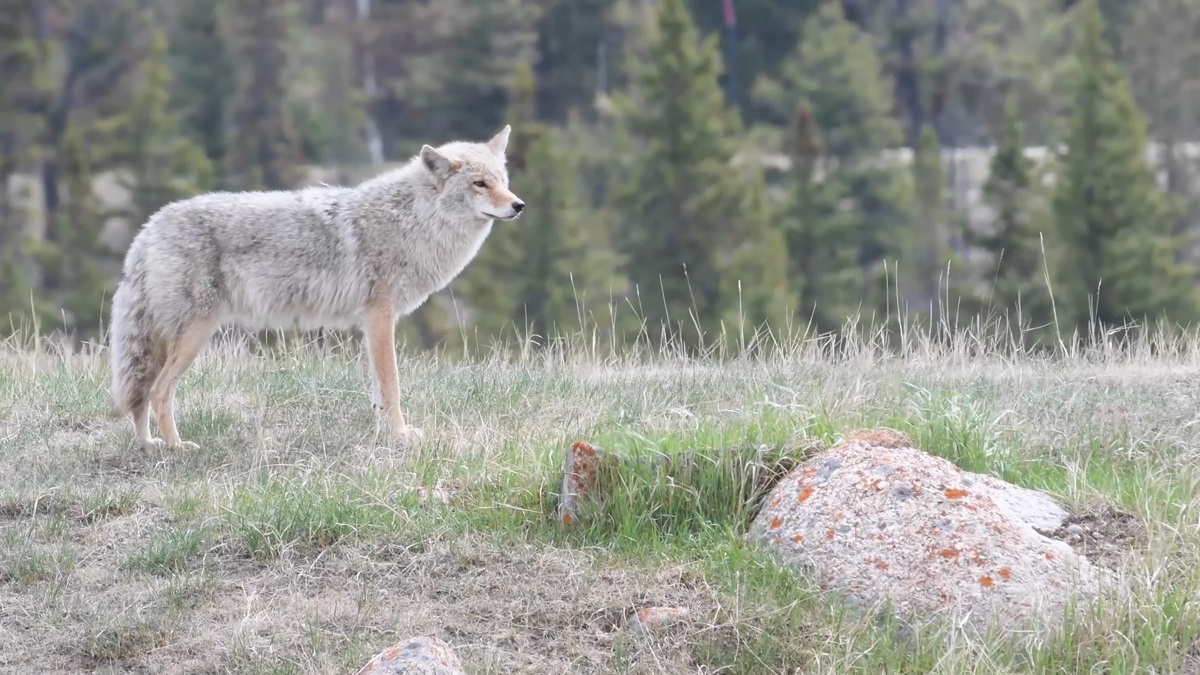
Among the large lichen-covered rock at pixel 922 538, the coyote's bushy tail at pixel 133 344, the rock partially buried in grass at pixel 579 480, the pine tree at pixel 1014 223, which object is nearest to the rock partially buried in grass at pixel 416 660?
the rock partially buried in grass at pixel 579 480

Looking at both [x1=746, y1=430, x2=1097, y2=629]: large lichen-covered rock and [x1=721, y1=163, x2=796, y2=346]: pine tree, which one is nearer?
[x1=746, y1=430, x2=1097, y2=629]: large lichen-covered rock

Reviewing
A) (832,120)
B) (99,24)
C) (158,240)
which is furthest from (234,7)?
(158,240)

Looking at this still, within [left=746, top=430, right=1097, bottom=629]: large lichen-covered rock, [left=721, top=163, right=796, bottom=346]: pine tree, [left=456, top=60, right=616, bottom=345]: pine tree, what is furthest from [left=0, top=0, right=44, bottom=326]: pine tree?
[left=746, top=430, right=1097, bottom=629]: large lichen-covered rock

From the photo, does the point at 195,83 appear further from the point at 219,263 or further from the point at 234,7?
the point at 219,263

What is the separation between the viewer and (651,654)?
180 inches

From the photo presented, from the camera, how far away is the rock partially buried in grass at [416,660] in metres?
4.09

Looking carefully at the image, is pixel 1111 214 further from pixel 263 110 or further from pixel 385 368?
pixel 385 368

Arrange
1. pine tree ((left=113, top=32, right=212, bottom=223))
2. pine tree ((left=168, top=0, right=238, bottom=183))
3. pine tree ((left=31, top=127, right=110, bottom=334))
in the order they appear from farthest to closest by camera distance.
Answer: pine tree ((left=168, top=0, right=238, bottom=183)), pine tree ((left=113, top=32, right=212, bottom=223)), pine tree ((left=31, top=127, right=110, bottom=334))

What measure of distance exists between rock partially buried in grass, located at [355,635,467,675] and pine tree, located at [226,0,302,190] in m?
37.3

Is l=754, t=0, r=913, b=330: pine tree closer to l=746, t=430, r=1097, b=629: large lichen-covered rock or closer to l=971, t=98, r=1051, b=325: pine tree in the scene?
l=971, t=98, r=1051, b=325: pine tree

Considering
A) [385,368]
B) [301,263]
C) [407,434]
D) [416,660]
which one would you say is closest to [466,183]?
[301,263]

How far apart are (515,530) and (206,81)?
40.9 meters

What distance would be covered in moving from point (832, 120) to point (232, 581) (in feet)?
139

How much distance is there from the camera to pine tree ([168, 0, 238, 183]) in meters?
43.4
